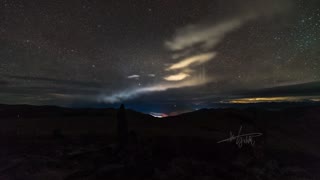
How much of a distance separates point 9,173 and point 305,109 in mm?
113424

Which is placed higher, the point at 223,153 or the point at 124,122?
the point at 124,122

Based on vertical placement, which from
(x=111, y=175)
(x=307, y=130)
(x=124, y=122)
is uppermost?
(x=124, y=122)

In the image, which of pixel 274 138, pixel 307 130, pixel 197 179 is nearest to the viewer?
pixel 197 179

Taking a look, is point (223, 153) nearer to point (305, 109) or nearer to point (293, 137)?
point (293, 137)

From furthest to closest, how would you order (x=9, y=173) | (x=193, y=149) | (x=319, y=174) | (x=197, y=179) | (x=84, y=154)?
(x=193, y=149) → (x=319, y=174) → (x=84, y=154) → (x=197, y=179) → (x=9, y=173)

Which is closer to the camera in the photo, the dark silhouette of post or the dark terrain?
the dark terrain

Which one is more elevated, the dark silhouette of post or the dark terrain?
the dark silhouette of post

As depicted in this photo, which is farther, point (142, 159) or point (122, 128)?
point (122, 128)

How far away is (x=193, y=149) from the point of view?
123 feet

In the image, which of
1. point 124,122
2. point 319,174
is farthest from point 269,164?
point 124,122

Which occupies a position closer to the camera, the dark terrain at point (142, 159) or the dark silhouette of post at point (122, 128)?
the dark terrain at point (142, 159)

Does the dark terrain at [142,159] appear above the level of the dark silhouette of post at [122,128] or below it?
below

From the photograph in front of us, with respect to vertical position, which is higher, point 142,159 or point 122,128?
point 122,128

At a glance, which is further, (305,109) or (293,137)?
(305,109)
